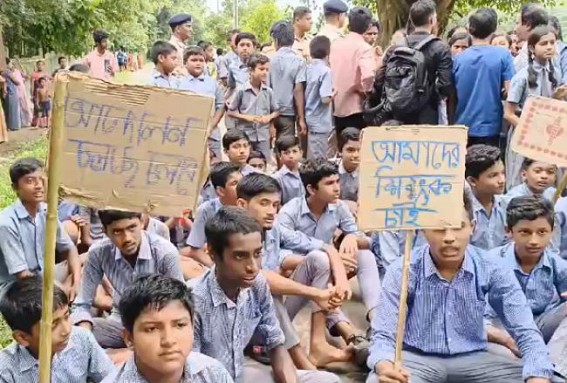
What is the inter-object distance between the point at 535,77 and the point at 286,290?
2.74 metres

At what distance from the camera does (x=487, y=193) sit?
4.48 m

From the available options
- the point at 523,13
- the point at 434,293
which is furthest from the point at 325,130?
the point at 434,293

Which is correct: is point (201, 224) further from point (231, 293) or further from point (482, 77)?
point (482, 77)

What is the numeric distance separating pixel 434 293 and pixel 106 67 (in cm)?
968

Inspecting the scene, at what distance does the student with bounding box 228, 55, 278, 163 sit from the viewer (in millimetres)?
7188

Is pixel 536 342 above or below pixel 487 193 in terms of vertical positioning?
below

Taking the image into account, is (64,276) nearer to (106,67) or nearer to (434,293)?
(434,293)

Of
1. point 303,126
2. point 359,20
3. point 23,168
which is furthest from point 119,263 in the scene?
point 359,20

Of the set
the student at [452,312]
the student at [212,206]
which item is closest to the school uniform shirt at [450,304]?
the student at [452,312]

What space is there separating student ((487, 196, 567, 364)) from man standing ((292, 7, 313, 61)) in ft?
15.3

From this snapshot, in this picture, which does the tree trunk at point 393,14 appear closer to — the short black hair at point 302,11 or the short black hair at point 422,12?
the short black hair at point 302,11

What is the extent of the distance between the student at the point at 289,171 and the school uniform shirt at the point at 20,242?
1.83 m

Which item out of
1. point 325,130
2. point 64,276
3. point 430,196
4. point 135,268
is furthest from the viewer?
point 325,130

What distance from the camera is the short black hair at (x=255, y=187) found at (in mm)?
4027
